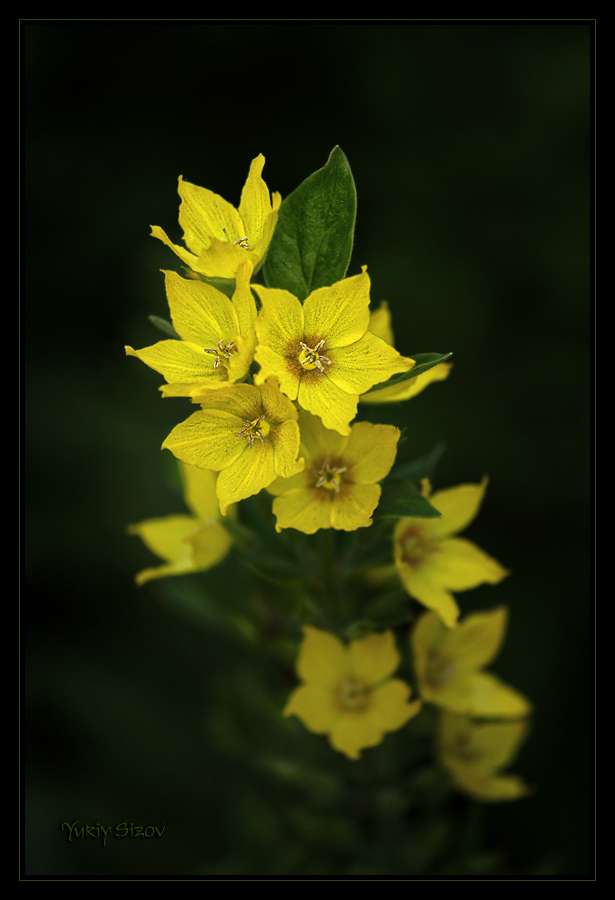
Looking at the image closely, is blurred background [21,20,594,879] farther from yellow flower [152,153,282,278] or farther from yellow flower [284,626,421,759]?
yellow flower [152,153,282,278]

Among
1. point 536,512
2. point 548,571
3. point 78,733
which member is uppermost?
point 536,512

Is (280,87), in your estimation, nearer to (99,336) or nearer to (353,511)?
(99,336)

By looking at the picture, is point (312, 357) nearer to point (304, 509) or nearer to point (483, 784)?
point (304, 509)

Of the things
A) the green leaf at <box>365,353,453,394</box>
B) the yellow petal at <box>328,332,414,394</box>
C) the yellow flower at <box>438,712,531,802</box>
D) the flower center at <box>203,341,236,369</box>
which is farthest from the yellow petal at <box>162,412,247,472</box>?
the yellow flower at <box>438,712,531,802</box>

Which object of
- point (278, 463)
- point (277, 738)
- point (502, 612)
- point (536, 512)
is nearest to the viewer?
point (278, 463)

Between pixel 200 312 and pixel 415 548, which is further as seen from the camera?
pixel 415 548

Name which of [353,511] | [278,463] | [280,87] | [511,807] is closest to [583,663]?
[511,807]

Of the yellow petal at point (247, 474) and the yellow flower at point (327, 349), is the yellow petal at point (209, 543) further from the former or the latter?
the yellow flower at point (327, 349)

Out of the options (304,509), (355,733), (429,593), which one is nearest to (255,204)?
(304,509)
